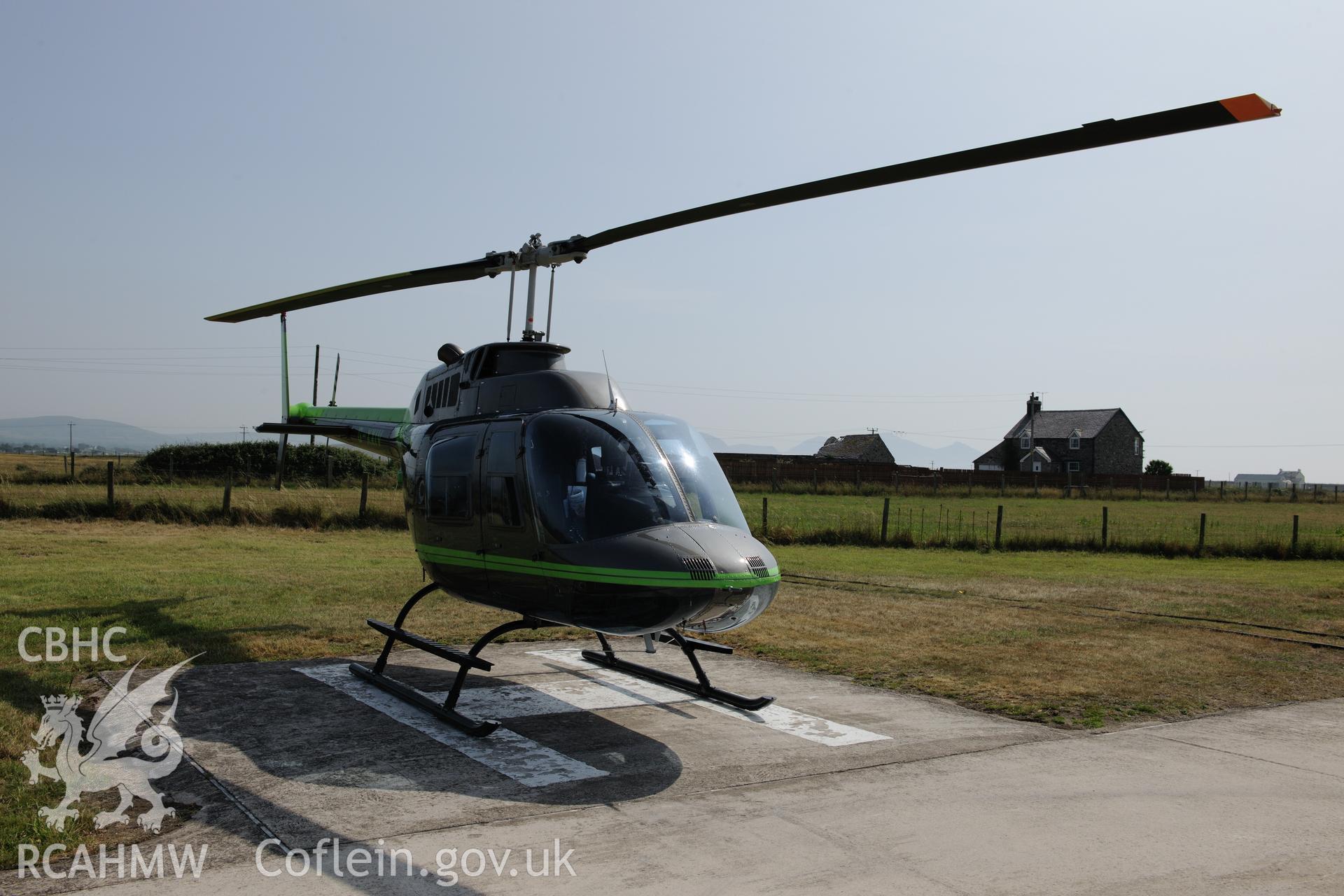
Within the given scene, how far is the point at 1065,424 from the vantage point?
266 feet

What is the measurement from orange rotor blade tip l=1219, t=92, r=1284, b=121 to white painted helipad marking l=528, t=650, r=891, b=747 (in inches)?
187

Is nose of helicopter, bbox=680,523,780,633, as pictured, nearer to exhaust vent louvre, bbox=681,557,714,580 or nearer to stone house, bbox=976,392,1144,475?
exhaust vent louvre, bbox=681,557,714,580

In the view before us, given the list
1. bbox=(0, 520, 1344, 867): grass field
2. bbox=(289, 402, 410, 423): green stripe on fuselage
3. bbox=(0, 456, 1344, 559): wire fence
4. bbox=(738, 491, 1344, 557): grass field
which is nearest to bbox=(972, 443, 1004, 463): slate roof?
bbox=(738, 491, 1344, 557): grass field

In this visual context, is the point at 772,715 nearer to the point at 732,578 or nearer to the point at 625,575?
the point at 732,578

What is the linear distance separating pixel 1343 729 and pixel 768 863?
5.74 metres

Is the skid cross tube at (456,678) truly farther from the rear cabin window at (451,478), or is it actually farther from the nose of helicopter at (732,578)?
the nose of helicopter at (732,578)

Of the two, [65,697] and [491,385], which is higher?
[491,385]

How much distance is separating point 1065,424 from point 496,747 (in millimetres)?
81344

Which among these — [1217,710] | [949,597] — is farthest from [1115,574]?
[1217,710]

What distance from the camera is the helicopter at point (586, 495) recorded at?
6301mm

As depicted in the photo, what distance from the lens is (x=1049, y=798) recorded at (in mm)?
6105

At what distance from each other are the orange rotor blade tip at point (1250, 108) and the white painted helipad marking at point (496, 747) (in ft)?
16.8

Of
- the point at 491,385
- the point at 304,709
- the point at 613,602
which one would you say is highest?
the point at 491,385

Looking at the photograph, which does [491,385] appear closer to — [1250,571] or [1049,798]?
[1049,798]
